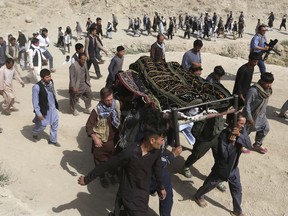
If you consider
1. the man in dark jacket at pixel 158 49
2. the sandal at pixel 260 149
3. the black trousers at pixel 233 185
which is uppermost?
the man in dark jacket at pixel 158 49

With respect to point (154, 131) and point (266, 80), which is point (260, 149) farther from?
point (154, 131)

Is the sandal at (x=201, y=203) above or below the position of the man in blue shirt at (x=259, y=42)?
below

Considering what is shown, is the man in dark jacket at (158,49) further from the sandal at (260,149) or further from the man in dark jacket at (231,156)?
the man in dark jacket at (231,156)

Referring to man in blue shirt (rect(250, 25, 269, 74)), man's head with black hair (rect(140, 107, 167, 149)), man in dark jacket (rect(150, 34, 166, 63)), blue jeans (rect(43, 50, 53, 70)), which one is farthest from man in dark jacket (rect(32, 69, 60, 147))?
man in blue shirt (rect(250, 25, 269, 74))

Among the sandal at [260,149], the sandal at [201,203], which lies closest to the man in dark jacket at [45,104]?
the sandal at [201,203]

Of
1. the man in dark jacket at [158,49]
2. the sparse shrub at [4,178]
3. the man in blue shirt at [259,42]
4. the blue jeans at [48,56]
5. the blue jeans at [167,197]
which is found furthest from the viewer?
the blue jeans at [48,56]

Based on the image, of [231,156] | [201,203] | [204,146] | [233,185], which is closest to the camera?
[231,156]

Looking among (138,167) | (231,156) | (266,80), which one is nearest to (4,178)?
(138,167)

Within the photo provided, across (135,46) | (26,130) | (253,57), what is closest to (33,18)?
(135,46)

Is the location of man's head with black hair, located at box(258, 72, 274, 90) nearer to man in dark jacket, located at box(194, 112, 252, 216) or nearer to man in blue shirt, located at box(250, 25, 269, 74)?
man in dark jacket, located at box(194, 112, 252, 216)

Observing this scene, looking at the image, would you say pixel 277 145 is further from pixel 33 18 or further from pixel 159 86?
pixel 33 18

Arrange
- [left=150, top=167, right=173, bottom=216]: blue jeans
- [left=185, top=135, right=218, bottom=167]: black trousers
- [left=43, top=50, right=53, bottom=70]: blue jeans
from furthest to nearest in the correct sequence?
[left=43, top=50, right=53, bottom=70]: blue jeans
[left=185, top=135, right=218, bottom=167]: black trousers
[left=150, top=167, right=173, bottom=216]: blue jeans

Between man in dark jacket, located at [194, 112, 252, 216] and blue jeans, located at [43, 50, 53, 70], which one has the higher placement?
man in dark jacket, located at [194, 112, 252, 216]

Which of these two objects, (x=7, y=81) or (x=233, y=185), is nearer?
(x=233, y=185)
